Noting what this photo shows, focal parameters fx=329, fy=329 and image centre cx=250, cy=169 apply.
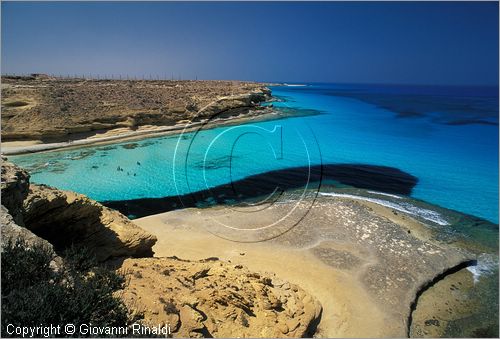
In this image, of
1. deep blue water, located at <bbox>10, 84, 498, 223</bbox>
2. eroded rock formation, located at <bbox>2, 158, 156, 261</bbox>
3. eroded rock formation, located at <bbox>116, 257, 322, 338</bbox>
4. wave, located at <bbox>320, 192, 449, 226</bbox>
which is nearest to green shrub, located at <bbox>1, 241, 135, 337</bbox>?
eroded rock formation, located at <bbox>116, 257, 322, 338</bbox>

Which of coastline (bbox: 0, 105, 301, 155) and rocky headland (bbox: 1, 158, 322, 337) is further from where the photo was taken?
coastline (bbox: 0, 105, 301, 155)

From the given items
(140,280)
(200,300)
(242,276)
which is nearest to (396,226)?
(242,276)

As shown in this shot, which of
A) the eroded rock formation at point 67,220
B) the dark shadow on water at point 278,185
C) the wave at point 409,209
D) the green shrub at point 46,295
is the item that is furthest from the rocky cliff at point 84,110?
the green shrub at point 46,295

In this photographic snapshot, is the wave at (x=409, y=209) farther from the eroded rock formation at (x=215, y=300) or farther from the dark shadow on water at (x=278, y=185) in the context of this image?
the eroded rock formation at (x=215, y=300)

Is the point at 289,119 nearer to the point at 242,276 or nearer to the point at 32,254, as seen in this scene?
the point at 242,276

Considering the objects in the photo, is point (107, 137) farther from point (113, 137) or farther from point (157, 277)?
point (157, 277)

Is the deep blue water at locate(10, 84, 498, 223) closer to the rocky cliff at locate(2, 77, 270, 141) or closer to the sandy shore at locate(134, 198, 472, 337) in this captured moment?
the rocky cliff at locate(2, 77, 270, 141)
